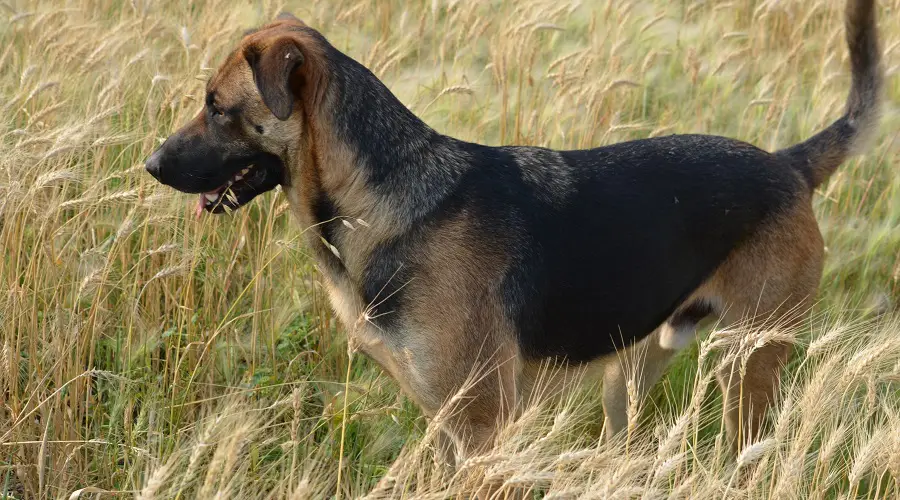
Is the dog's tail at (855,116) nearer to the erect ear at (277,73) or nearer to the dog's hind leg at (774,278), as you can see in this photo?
the dog's hind leg at (774,278)

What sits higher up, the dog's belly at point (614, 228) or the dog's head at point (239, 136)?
the dog's head at point (239, 136)

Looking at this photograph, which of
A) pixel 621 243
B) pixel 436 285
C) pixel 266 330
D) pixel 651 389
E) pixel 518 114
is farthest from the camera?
pixel 518 114

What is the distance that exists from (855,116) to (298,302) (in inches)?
111

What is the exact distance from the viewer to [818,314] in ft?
17.1

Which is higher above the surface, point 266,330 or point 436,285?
point 436,285

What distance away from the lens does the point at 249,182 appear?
12.6 feet

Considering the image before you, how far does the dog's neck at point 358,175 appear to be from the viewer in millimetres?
3799

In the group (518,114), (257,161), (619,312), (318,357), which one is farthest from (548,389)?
(518,114)

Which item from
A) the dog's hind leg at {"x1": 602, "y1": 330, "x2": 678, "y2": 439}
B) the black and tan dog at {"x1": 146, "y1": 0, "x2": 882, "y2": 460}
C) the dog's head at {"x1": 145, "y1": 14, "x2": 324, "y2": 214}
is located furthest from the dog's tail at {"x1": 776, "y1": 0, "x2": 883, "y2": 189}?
the dog's head at {"x1": 145, "y1": 14, "x2": 324, "y2": 214}

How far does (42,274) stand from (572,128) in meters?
3.12

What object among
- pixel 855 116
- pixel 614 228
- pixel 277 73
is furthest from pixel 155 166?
pixel 855 116

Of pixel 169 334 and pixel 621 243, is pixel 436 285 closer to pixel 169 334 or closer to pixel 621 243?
pixel 621 243

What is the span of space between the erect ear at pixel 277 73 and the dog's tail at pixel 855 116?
2.32 metres

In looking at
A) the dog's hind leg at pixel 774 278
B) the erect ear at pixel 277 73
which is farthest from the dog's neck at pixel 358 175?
the dog's hind leg at pixel 774 278
